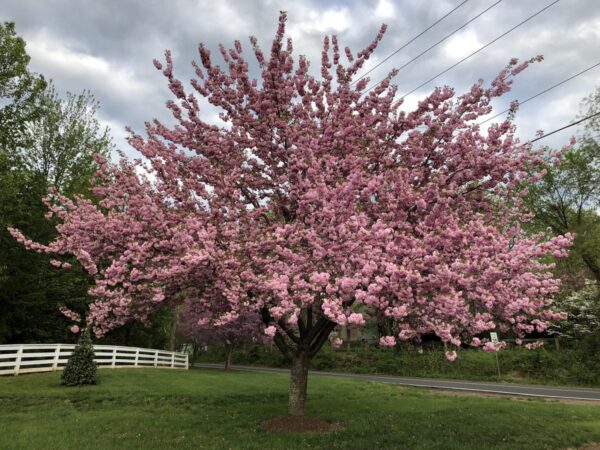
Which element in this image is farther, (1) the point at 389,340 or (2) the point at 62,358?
(2) the point at 62,358

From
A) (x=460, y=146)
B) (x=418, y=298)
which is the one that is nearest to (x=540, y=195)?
(x=460, y=146)

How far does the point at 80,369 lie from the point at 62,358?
229 inches

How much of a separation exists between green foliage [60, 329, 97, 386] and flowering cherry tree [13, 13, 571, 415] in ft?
28.8

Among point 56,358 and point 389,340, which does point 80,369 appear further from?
point 389,340

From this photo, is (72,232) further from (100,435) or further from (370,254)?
(370,254)

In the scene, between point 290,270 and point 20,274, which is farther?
point 20,274

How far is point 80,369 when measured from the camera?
17.3 metres

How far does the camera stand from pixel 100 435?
967 centimetres

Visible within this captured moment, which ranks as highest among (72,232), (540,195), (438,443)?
(540,195)

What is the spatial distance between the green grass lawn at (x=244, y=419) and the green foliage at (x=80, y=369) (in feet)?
2.02

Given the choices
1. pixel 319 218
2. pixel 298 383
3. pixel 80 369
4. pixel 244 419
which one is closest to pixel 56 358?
pixel 80 369

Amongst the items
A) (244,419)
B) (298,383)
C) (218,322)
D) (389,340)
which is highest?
(218,322)

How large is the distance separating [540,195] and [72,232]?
129 ft

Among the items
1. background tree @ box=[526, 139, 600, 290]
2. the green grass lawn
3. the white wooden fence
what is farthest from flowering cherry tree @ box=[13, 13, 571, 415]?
background tree @ box=[526, 139, 600, 290]
